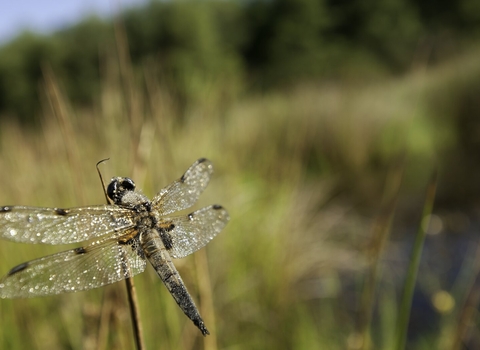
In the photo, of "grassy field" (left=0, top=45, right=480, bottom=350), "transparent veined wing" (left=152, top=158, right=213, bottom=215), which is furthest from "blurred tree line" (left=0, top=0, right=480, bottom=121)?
"transparent veined wing" (left=152, top=158, right=213, bottom=215)

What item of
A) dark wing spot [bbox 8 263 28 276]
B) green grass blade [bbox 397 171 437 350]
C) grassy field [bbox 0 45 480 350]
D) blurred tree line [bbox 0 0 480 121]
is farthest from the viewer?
blurred tree line [bbox 0 0 480 121]

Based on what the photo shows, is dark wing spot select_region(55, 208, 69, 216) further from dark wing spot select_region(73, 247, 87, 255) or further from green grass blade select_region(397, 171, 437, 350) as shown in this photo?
green grass blade select_region(397, 171, 437, 350)

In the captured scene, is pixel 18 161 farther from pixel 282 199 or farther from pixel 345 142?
pixel 345 142

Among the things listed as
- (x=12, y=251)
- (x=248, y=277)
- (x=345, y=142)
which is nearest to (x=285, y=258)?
(x=248, y=277)

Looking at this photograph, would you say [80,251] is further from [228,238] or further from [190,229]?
[228,238]

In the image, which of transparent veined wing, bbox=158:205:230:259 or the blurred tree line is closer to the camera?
transparent veined wing, bbox=158:205:230:259

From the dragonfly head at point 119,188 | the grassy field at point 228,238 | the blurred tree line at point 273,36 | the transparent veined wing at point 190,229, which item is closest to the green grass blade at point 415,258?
the grassy field at point 228,238

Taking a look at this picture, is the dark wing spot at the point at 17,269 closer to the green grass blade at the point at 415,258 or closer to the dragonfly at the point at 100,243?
the dragonfly at the point at 100,243
